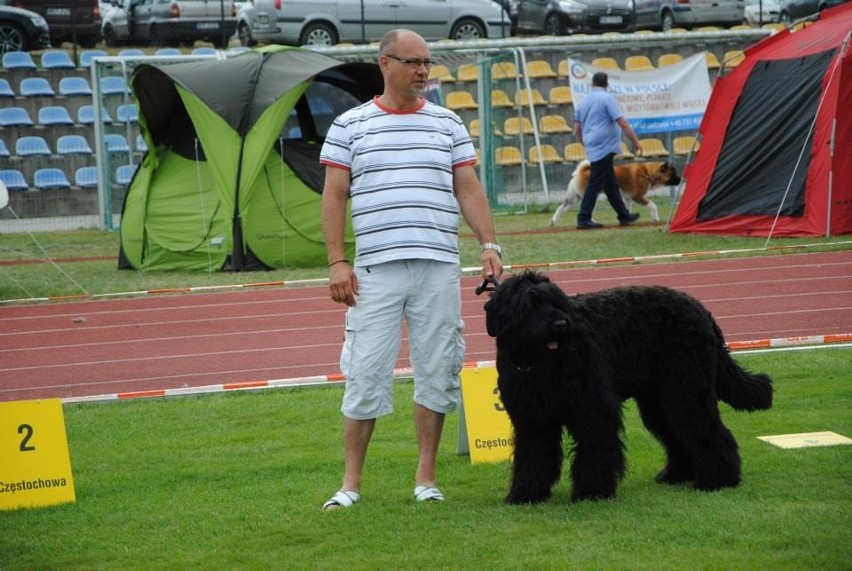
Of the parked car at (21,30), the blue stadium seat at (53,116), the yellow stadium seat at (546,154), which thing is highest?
the parked car at (21,30)

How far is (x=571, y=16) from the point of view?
96.6ft

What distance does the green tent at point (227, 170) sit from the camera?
15.0 metres

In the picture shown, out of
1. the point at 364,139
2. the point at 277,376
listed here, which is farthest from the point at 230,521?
the point at 277,376

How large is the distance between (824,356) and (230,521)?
4711mm

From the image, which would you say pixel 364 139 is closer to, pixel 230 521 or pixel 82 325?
pixel 230 521

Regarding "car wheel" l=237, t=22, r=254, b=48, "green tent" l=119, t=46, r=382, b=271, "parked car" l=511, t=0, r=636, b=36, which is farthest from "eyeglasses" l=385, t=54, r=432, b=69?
"parked car" l=511, t=0, r=636, b=36

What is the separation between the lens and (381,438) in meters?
7.09

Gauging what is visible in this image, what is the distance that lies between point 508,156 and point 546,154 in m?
1.08

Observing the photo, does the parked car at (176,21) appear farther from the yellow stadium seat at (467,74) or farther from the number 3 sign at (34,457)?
the number 3 sign at (34,457)

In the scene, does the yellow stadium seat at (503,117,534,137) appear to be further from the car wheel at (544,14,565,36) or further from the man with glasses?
the man with glasses

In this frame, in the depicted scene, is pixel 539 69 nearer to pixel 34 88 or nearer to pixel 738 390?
pixel 34 88

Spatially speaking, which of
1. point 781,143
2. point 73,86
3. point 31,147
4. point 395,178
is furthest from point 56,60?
point 395,178

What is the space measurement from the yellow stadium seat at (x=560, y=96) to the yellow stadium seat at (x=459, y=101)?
4.79 feet

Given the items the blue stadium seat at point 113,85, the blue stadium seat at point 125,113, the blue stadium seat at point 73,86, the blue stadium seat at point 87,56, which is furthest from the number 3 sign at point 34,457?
the blue stadium seat at point 87,56
